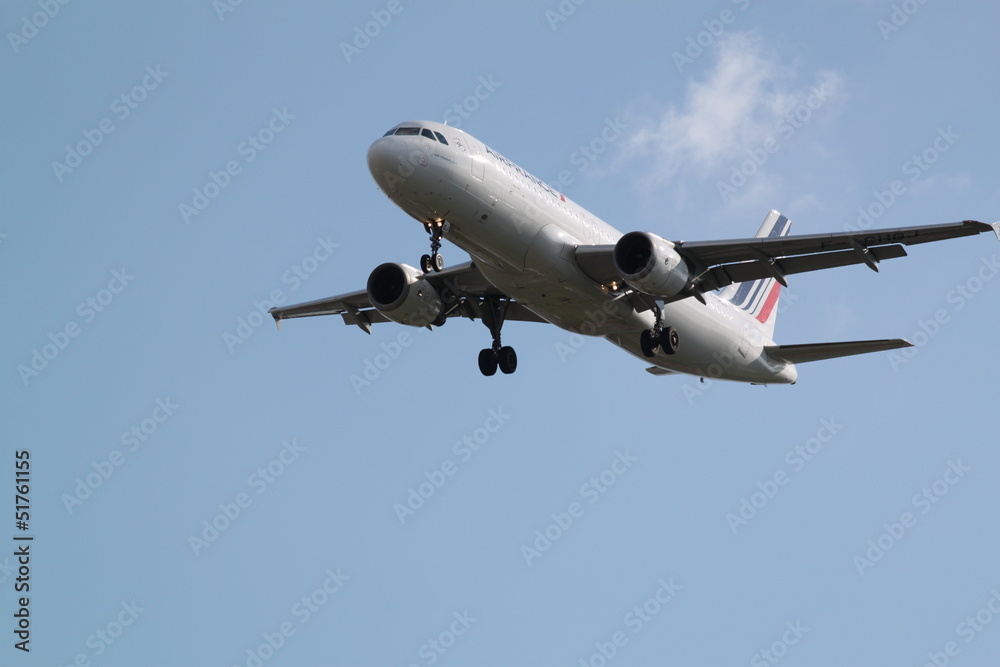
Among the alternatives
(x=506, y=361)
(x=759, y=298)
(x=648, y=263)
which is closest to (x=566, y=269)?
(x=648, y=263)

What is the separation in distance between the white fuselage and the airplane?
0.04 metres

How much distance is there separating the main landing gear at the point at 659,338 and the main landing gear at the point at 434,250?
743 cm

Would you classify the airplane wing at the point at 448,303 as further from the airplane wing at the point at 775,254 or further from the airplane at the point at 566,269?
the airplane wing at the point at 775,254

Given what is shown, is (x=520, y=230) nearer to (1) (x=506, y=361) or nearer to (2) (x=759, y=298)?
(1) (x=506, y=361)

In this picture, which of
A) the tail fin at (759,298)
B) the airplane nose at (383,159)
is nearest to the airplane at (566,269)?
the airplane nose at (383,159)

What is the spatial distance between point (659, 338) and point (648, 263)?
391cm

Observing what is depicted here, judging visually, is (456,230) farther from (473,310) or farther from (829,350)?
(829,350)

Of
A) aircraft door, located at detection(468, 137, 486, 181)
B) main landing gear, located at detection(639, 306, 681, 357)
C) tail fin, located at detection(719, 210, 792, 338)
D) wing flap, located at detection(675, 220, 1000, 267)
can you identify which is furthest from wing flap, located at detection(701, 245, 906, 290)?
aircraft door, located at detection(468, 137, 486, 181)

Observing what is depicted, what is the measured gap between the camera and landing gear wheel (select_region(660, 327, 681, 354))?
113 ft

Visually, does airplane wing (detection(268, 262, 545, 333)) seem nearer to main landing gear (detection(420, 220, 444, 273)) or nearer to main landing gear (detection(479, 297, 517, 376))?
main landing gear (detection(479, 297, 517, 376))

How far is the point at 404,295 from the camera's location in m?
35.6

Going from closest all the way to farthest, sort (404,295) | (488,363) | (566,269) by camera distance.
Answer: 1. (566,269)
2. (404,295)
3. (488,363)

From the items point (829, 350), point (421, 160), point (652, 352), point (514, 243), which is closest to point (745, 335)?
point (829, 350)

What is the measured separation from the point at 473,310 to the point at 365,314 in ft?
15.2
